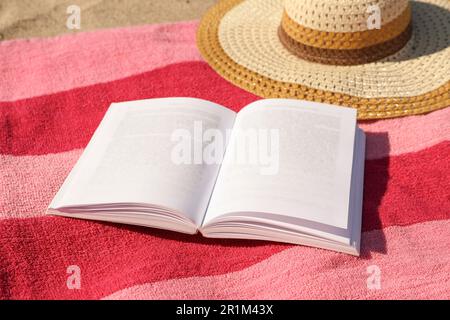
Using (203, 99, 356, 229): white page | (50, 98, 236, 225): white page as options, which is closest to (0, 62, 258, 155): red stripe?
(50, 98, 236, 225): white page

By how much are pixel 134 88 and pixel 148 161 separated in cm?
39

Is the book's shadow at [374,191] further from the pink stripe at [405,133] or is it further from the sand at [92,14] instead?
the sand at [92,14]

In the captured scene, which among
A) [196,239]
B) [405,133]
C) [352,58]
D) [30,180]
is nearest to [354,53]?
[352,58]

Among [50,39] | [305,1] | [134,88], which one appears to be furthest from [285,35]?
[50,39]

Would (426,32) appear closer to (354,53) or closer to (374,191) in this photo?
(354,53)

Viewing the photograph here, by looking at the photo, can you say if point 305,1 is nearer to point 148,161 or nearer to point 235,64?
point 235,64

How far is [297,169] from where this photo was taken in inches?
37.7

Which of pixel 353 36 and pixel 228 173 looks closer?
pixel 228 173

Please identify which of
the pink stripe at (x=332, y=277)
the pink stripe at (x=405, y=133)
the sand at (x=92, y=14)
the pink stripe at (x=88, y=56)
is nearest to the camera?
the pink stripe at (x=332, y=277)

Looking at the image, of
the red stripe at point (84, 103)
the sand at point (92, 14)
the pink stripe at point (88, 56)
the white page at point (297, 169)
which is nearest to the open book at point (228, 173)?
the white page at point (297, 169)

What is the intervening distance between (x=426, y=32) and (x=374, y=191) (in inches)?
20.5

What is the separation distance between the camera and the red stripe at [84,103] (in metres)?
1.20

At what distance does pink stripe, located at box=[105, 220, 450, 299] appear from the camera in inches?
33.7

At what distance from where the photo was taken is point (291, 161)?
97cm
